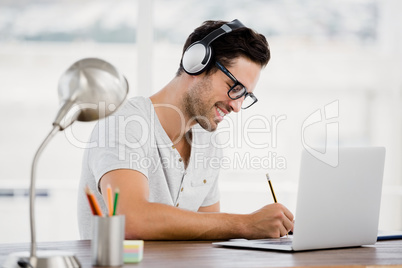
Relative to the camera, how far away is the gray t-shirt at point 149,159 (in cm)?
177

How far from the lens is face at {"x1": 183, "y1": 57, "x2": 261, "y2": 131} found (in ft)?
6.70

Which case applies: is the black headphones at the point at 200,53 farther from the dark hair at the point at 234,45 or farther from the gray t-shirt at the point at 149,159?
the gray t-shirt at the point at 149,159

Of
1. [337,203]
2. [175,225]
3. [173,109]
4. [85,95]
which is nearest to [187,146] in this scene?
[173,109]

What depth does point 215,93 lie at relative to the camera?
2074 millimetres

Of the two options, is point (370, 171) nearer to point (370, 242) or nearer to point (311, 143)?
point (370, 242)

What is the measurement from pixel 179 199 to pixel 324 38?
8.36 ft

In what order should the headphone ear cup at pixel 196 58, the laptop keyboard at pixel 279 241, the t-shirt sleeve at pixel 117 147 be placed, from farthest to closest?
the headphone ear cup at pixel 196 58, the t-shirt sleeve at pixel 117 147, the laptop keyboard at pixel 279 241

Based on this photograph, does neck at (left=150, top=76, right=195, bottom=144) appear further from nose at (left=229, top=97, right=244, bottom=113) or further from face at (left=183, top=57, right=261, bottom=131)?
nose at (left=229, top=97, right=244, bottom=113)

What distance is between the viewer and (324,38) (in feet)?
13.8

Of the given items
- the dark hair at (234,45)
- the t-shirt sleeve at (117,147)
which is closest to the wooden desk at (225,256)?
the t-shirt sleeve at (117,147)

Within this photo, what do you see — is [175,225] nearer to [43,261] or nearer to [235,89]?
[43,261]

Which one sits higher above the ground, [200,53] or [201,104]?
[200,53]

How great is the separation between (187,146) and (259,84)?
6.72ft

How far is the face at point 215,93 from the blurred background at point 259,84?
1.86 meters
